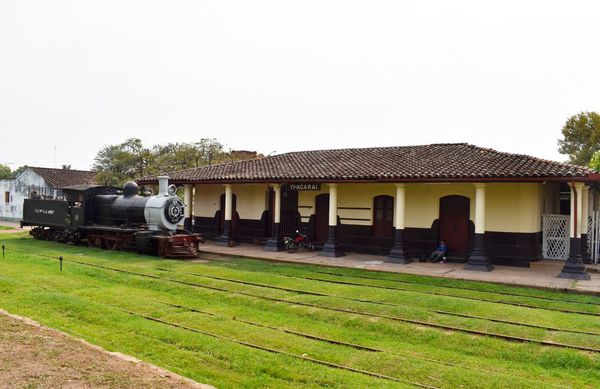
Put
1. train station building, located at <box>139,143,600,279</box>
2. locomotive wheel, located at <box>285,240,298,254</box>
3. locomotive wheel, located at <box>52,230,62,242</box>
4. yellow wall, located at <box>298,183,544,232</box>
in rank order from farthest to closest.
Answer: locomotive wheel, located at <box>52,230,62,242</box>
locomotive wheel, located at <box>285,240,298,254</box>
yellow wall, located at <box>298,183,544,232</box>
train station building, located at <box>139,143,600,279</box>

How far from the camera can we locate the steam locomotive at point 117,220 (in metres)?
18.5

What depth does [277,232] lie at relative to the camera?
20.4 meters

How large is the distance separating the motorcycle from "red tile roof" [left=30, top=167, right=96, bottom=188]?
81.6 ft

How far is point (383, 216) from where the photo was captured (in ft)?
63.9

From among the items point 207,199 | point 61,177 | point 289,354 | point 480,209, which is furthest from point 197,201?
point 61,177

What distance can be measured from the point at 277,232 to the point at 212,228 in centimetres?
548

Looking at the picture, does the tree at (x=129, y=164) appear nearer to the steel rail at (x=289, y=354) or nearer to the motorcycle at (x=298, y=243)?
the motorcycle at (x=298, y=243)

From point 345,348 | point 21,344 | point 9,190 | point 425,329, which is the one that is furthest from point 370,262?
point 9,190

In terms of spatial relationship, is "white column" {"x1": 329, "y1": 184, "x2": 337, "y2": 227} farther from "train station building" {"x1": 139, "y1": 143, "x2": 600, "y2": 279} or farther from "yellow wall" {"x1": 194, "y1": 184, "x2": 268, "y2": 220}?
"yellow wall" {"x1": 194, "y1": 184, "x2": 268, "y2": 220}

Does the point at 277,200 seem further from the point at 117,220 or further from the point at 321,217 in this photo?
the point at 117,220

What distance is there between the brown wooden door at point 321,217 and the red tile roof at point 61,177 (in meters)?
24.9

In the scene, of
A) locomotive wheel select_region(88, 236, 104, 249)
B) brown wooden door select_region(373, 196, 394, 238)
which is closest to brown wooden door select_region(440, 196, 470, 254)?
brown wooden door select_region(373, 196, 394, 238)

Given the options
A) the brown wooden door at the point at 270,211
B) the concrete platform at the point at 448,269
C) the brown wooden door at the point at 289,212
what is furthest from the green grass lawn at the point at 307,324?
the brown wooden door at the point at 270,211

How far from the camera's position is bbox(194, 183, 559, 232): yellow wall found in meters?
16.7
